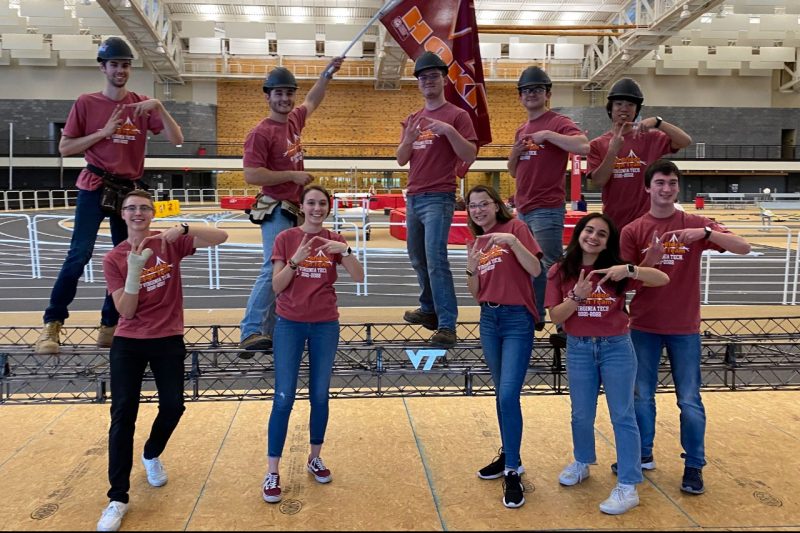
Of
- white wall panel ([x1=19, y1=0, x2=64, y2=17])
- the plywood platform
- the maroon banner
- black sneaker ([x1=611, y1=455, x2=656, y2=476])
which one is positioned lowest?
the plywood platform

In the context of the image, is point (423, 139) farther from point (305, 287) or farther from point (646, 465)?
point (646, 465)

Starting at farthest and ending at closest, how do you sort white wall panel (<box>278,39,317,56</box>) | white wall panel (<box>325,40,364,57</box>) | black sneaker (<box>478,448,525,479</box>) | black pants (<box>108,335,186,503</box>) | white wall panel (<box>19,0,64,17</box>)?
white wall panel (<box>278,39,317,56</box>) → white wall panel (<box>325,40,364,57</box>) → white wall panel (<box>19,0,64,17</box>) → black sneaker (<box>478,448,525,479</box>) → black pants (<box>108,335,186,503</box>)

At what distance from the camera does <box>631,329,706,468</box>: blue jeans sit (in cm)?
349

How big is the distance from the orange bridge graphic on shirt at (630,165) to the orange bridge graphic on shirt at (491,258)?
1338 mm

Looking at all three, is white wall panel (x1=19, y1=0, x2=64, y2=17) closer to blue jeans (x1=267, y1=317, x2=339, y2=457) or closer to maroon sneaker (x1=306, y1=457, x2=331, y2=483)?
blue jeans (x1=267, y1=317, x2=339, y2=457)

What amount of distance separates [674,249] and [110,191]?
12.3 ft

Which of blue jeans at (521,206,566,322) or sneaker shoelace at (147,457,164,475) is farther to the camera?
blue jeans at (521,206,566,322)

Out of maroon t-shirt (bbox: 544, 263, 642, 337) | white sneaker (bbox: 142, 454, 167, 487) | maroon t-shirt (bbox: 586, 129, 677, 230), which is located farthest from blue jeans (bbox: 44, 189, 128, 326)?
maroon t-shirt (bbox: 586, 129, 677, 230)

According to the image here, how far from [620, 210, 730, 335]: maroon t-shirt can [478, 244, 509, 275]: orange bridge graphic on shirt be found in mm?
773

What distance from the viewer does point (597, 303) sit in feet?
10.8

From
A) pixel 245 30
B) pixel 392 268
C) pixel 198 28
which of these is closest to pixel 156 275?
pixel 392 268

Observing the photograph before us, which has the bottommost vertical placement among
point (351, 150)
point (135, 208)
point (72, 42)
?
point (135, 208)

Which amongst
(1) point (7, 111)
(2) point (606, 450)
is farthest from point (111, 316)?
(1) point (7, 111)

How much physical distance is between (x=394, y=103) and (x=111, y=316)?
34.4 m
